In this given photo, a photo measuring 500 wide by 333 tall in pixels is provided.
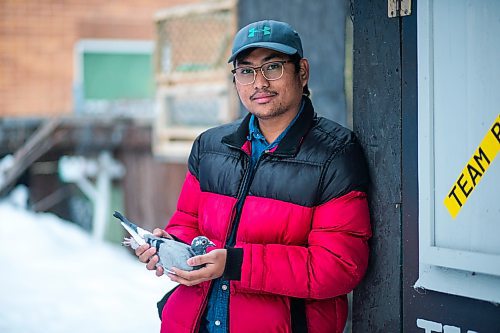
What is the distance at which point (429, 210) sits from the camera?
226 cm

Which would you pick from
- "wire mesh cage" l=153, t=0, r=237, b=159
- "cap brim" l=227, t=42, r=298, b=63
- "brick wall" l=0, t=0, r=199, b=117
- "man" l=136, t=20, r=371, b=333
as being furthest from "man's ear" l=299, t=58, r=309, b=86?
"brick wall" l=0, t=0, r=199, b=117

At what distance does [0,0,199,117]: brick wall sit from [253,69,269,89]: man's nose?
33.3 feet

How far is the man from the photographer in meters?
2.24

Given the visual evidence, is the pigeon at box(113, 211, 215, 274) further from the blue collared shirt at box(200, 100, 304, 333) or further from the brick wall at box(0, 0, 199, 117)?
the brick wall at box(0, 0, 199, 117)

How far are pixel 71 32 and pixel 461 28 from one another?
36.5 feet

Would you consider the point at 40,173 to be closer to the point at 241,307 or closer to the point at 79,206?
the point at 79,206

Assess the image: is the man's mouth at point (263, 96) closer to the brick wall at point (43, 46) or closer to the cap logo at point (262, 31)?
the cap logo at point (262, 31)

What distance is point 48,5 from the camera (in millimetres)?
12289

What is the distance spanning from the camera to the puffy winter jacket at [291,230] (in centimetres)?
224

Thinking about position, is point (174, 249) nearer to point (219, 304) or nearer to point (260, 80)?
point (219, 304)

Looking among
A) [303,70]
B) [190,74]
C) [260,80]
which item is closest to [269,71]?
[260,80]

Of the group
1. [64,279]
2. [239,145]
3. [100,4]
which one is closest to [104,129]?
[64,279]

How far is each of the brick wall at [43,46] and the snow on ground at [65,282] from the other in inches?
135

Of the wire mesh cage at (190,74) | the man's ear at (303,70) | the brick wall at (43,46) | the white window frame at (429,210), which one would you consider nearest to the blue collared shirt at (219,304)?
the man's ear at (303,70)
